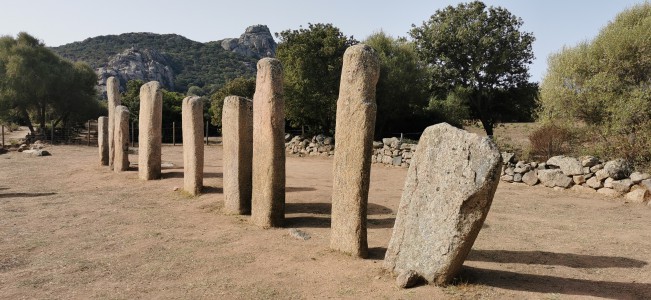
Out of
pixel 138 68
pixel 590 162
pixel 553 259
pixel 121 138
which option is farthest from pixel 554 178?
pixel 138 68

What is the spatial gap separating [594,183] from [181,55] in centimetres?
7388

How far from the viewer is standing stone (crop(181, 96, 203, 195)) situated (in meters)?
10.7

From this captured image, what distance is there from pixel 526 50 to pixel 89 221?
81.5 ft

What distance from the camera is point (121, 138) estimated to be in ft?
46.9

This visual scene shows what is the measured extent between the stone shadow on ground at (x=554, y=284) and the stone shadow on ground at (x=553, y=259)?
0.60m

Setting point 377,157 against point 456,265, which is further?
point 377,157

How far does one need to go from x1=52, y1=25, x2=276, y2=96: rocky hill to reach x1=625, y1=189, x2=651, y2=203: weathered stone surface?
52838mm

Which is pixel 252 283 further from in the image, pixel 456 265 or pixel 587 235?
pixel 587 235

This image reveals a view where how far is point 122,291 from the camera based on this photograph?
5309mm

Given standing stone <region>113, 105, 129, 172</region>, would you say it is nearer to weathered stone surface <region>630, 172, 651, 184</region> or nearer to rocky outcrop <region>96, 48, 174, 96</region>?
weathered stone surface <region>630, 172, 651, 184</region>

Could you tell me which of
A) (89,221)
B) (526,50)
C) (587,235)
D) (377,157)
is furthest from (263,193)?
(526,50)

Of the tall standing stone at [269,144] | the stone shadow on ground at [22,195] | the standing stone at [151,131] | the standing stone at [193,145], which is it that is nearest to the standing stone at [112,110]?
the standing stone at [151,131]

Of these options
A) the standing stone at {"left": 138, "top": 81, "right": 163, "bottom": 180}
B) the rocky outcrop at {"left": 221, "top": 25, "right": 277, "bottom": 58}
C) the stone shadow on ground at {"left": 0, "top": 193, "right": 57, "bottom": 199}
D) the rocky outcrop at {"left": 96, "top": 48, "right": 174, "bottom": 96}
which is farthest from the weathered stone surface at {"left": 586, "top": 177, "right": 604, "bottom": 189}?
the rocky outcrop at {"left": 221, "top": 25, "right": 277, "bottom": 58}

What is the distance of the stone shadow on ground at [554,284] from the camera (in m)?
5.09
